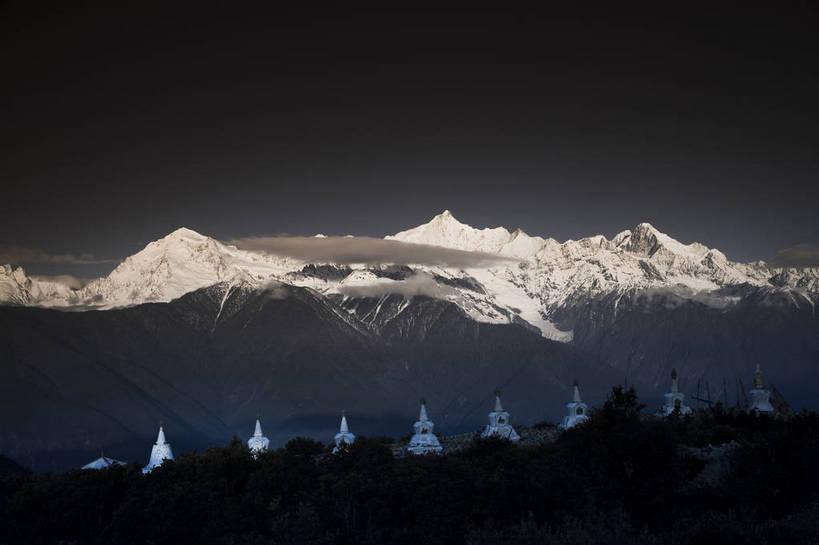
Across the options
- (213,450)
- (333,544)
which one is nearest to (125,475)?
(213,450)

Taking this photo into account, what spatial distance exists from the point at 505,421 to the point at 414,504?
2479 inches

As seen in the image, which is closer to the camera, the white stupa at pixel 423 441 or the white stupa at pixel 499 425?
the white stupa at pixel 423 441

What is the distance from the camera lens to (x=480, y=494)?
278 feet

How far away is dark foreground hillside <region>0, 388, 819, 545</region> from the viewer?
7750 cm

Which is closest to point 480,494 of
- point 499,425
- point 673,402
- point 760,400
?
point 760,400

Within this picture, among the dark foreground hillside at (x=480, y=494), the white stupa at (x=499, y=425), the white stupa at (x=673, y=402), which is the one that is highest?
the white stupa at (x=673, y=402)

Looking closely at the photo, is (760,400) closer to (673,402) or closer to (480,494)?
(673,402)

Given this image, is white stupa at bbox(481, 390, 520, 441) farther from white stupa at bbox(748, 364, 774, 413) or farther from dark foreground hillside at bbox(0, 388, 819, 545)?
dark foreground hillside at bbox(0, 388, 819, 545)

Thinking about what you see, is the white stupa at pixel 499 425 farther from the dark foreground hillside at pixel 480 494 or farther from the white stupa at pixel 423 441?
the dark foreground hillside at pixel 480 494

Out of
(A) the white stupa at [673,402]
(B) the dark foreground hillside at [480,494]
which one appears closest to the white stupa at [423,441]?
(B) the dark foreground hillside at [480,494]

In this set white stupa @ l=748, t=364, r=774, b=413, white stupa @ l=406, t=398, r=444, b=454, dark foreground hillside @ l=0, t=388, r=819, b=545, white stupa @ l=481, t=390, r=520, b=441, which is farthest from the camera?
white stupa @ l=481, t=390, r=520, b=441

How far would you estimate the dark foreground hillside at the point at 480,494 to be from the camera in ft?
254

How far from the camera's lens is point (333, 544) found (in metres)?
81.1

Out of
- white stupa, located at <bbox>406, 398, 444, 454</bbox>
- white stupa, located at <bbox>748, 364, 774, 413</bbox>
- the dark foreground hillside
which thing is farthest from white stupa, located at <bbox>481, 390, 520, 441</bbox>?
the dark foreground hillside
